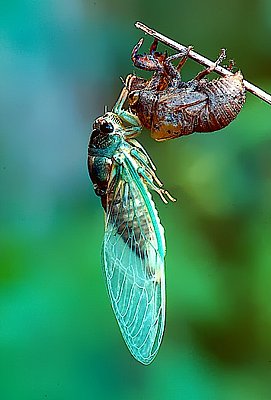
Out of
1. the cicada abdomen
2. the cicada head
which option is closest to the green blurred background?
the cicada head

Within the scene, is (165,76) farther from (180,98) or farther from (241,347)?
(241,347)

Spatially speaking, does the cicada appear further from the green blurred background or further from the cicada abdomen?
the green blurred background

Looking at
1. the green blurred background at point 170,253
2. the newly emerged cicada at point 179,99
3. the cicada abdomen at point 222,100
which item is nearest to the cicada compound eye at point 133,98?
the newly emerged cicada at point 179,99

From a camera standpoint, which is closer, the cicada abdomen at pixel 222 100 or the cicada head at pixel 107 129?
the cicada abdomen at pixel 222 100

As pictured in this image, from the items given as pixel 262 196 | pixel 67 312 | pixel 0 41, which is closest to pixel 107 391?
pixel 67 312

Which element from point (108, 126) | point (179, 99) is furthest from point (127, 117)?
point (179, 99)

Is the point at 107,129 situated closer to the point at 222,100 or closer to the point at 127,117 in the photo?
the point at 127,117

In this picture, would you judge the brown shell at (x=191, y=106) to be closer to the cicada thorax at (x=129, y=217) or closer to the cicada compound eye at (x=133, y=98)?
the cicada compound eye at (x=133, y=98)
